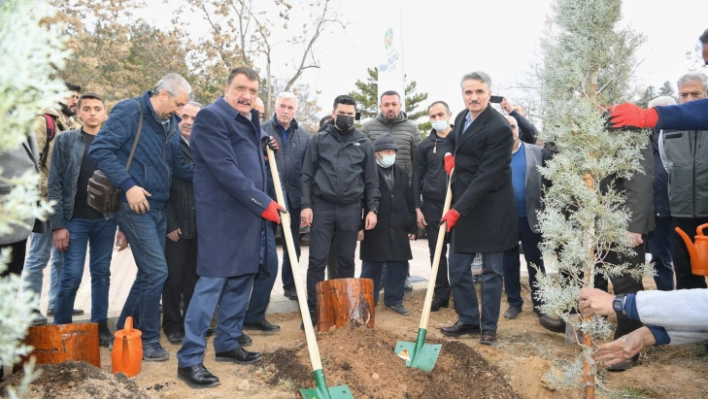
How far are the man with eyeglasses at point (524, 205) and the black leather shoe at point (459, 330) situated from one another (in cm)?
84

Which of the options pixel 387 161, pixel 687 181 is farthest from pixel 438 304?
pixel 687 181

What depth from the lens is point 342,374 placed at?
3.84m

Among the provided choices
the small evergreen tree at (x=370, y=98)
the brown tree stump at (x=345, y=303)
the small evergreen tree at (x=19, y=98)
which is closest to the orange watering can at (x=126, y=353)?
the brown tree stump at (x=345, y=303)

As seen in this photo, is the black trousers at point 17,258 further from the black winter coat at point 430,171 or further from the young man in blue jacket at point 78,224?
the black winter coat at point 430,171

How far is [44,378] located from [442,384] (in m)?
2.49

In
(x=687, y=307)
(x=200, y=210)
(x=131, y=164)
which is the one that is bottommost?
(x=687, y=307)

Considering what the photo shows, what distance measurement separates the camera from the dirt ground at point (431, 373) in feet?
12.2

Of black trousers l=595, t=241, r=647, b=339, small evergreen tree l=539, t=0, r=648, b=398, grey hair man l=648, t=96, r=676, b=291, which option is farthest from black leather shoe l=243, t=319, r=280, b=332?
grey hair man l=648, t=96, r=676, b=291

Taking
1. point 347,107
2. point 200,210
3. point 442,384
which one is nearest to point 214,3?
point 347,107

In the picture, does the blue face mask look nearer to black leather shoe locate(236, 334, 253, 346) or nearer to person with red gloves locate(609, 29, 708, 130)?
black leather shoe locate(236, 334, 253, 346)

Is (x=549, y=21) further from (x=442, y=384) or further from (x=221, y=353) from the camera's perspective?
(x=221, y=353)

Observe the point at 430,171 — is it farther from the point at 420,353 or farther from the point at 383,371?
the point at 383,371

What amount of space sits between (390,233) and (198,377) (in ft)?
9.27

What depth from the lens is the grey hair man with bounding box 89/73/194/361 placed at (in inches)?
165
